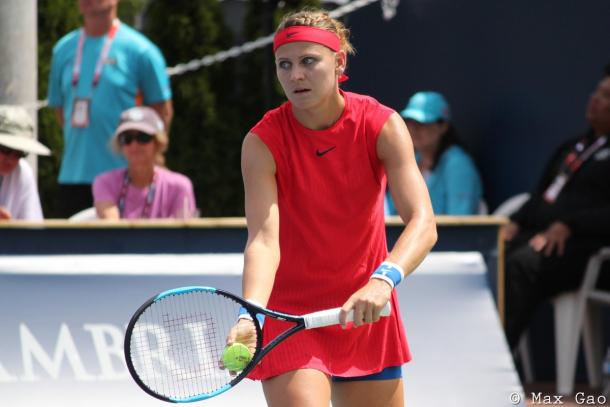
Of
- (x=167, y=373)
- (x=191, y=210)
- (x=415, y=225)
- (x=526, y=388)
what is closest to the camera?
(x=415, y=225)

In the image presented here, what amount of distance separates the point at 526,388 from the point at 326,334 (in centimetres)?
343

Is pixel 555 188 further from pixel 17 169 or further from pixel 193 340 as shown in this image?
pixel 193 340

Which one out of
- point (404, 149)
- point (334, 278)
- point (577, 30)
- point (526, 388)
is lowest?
point (526, 388)

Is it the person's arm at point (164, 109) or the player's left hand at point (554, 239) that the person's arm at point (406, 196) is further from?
the person's arm at point (164, 109)

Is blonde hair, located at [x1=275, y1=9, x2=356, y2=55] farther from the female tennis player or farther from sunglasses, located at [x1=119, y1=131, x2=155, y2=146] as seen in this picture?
sunglasses, located at [x1=119, y1=131, x2=155, y2=146]

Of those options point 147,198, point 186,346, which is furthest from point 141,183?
point 186,346

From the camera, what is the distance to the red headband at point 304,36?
11.8 feet

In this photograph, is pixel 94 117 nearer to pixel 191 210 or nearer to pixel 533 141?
pixel 191 210

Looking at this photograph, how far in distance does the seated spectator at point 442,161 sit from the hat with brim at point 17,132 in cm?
203

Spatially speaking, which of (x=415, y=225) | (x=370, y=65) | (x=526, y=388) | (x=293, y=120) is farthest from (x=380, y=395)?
(x=370, y=65)

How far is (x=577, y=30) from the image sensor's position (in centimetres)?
725

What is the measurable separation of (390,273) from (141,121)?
3.22 meters

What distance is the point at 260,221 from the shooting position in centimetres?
361

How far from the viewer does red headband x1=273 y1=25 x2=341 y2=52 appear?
3.60 m
